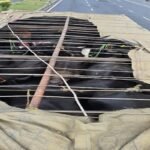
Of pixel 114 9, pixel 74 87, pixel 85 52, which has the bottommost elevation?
pixel 114 9

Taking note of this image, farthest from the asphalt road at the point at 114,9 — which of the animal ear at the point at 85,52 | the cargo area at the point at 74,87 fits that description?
the animal ear at the point at 85,52

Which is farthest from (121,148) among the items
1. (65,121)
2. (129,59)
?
(129,59)

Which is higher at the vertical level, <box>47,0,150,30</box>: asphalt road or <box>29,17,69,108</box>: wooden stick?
<box>29,17,69,108</box>: wooden stick

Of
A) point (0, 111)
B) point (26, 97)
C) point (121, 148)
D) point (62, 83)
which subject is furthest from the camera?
point (62, 83)

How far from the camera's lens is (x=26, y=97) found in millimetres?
4402

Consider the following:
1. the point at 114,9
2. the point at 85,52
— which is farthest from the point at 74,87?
the point at 114,9

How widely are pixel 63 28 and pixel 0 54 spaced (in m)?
2.97

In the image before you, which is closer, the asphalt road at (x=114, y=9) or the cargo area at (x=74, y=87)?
the cargo area at (x=74, y=87)

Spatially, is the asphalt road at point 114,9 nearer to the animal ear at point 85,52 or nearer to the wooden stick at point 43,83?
the animal ear at point 85,52

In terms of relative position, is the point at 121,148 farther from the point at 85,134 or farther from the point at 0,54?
the point at 0,54

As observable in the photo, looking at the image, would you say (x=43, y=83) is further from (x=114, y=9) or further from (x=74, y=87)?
(x=114, y=9)

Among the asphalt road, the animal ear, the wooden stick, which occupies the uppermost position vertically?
the wooden stick

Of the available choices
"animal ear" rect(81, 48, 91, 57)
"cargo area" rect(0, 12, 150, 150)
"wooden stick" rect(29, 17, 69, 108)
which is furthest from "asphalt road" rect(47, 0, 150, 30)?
"wooden stick" rect(29, 17, 69, 108)

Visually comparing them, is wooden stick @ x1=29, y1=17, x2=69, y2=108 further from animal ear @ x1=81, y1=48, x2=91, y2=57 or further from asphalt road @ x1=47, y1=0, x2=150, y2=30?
asphalt road @ x1=47, y1=0, x2=150, y2=30
